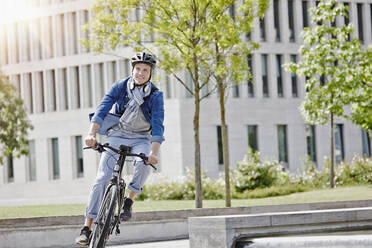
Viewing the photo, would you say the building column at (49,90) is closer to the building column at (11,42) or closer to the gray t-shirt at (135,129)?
the building column at (11,42)

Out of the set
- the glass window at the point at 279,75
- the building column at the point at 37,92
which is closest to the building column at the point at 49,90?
the building column at the point at 37,92

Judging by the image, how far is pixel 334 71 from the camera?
27.6 m

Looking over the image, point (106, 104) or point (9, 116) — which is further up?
point (9, 116)

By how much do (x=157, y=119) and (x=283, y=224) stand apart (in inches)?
64.6

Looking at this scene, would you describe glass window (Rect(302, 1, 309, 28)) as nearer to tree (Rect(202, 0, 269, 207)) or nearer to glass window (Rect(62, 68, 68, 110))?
glass window (Rect(62, 68, 68, 110))

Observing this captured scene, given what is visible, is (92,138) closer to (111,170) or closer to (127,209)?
(111,170)

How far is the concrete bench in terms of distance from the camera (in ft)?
24.4

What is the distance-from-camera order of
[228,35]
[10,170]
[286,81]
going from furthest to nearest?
[10,170]
[286,81]
[228,35]

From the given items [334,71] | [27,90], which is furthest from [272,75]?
[334,71]

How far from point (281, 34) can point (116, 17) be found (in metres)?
31.7

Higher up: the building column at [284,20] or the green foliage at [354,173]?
the building column at [284,20]

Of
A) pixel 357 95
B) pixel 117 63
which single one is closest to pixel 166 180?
pixel 357 95

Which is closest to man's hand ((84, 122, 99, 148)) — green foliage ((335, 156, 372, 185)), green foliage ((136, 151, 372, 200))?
green foliage ((136, 151, 372, 200))

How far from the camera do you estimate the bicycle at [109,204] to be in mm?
7320
